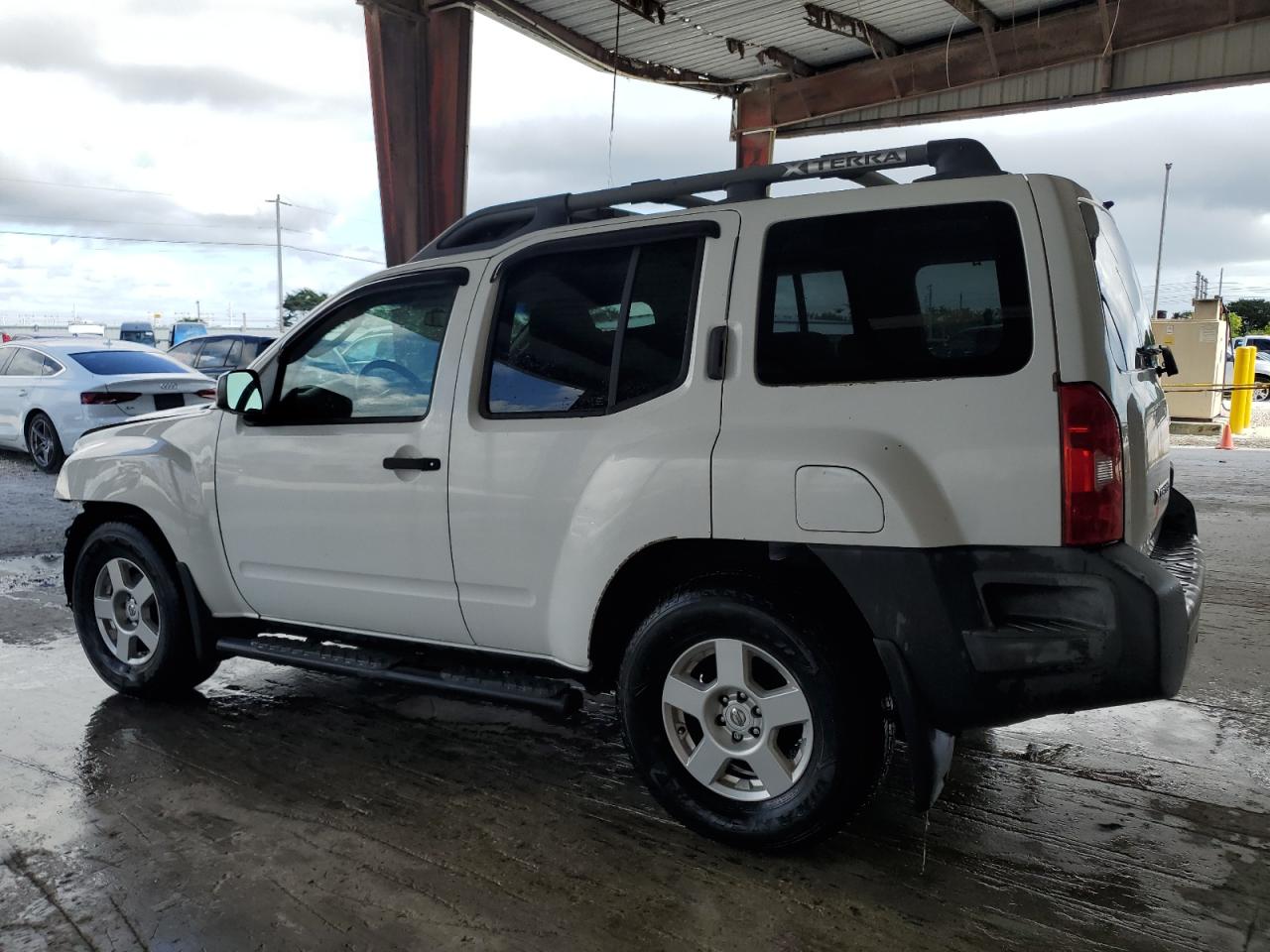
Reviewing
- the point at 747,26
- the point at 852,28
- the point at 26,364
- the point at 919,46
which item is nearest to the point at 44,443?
the point at 26,364

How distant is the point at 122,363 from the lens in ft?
38.3

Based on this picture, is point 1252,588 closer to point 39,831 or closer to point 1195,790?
point 1195,790

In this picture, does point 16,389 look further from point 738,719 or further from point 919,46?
point 919,46

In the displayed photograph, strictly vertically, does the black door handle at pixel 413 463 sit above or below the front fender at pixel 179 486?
above

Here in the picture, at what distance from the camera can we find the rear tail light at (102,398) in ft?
36.7

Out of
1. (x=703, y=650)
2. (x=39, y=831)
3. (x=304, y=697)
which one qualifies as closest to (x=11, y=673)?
(x=304, y=697)

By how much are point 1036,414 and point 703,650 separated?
117 cm

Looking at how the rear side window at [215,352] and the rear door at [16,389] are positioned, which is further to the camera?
the rear side window at [215,352]

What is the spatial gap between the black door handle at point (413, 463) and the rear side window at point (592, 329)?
0.28 metres

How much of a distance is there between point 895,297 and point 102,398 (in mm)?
10645

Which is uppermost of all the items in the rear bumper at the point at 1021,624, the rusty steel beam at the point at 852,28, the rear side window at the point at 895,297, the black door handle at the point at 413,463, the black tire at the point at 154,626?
the rusty steel beam at the point at 852,28

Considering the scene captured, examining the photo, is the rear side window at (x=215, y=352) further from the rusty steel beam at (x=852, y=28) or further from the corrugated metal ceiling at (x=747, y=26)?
the rusty steel beam at (x=852, y=28)

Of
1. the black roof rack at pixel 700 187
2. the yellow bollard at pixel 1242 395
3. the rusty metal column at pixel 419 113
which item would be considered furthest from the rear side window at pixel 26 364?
the yellow bollard at pixel 1242 395

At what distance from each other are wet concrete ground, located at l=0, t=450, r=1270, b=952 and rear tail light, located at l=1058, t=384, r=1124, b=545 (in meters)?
1.06
